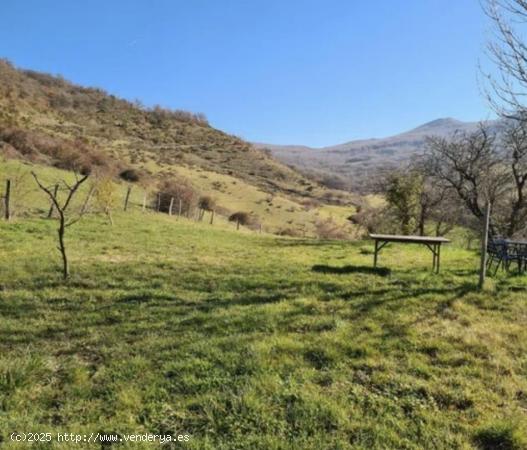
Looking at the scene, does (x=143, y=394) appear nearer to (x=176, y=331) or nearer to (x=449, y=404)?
(x=176, y=331)

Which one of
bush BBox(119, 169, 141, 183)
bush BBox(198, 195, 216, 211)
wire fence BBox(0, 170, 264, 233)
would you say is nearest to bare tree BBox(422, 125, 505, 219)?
wire fence BBox(0, 170, 264, 233)

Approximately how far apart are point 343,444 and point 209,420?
110 cm

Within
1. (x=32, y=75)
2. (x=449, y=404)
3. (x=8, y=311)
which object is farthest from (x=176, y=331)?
(x=32, y=75)

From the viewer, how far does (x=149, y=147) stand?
6041 cm

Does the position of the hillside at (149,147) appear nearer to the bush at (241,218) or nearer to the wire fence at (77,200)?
the bush at (241,218)

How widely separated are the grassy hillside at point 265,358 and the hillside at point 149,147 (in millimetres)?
25206

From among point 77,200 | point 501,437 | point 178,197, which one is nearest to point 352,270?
point 501,437

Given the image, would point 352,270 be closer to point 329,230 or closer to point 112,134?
point 329,230

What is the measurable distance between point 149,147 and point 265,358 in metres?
59.1

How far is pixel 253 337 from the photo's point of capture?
5379mm

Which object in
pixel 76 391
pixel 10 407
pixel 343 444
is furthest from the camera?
pixel 76 391

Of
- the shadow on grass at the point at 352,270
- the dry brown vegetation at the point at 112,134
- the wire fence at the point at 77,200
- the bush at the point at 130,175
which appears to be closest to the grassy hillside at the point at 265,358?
the shadow on grass at the point at 352,270

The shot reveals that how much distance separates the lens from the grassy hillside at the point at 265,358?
352 centimetres

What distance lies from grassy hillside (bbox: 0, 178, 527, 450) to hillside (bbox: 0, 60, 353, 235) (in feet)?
82.7
